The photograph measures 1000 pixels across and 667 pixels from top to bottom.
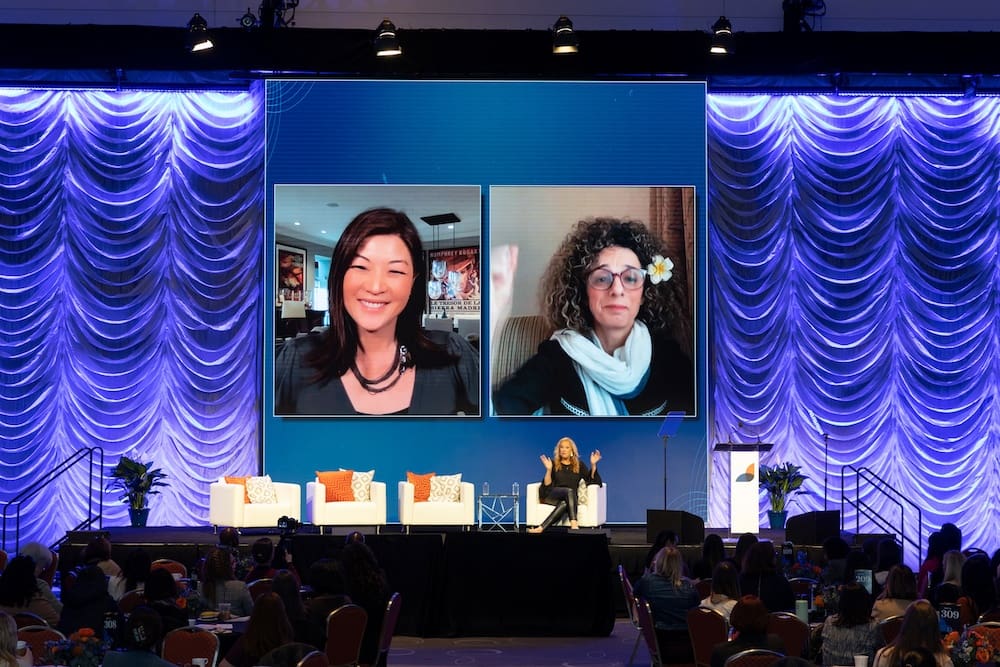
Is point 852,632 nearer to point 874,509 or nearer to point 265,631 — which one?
point 265,631

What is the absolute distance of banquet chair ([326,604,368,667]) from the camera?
7.16 m

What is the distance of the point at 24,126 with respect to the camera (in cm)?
1622

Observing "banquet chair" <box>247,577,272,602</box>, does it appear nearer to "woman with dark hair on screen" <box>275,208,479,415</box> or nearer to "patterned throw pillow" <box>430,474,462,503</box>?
"patterned throw pillow" <box>430,474,462,503</box>

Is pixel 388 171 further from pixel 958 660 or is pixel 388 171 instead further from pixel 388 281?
pixel 958 660

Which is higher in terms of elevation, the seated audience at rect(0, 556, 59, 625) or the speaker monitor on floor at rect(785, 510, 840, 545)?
the seated audience at rect(0, 556, 59, 625)

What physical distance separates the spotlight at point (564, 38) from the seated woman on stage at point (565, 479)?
4.25m

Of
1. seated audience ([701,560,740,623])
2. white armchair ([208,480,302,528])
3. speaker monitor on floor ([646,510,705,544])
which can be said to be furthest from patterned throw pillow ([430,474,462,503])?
seated audience ([701,560,740,623])

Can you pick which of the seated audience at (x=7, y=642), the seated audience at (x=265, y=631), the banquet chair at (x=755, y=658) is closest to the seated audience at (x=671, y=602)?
the banquet chair at (x=755, y=658)

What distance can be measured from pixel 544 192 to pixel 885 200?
413 centimetres

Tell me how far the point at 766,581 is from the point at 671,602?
0.66 metres

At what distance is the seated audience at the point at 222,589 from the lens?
804 centimetres

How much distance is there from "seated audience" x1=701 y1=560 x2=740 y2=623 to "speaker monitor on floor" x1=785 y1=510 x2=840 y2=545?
219 inches

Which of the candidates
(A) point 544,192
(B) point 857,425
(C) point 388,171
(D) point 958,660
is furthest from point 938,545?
(C) point 388,171

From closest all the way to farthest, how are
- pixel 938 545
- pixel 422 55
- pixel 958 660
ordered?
pixel 958 660 < pixel 938 545 < pixel 422 55
